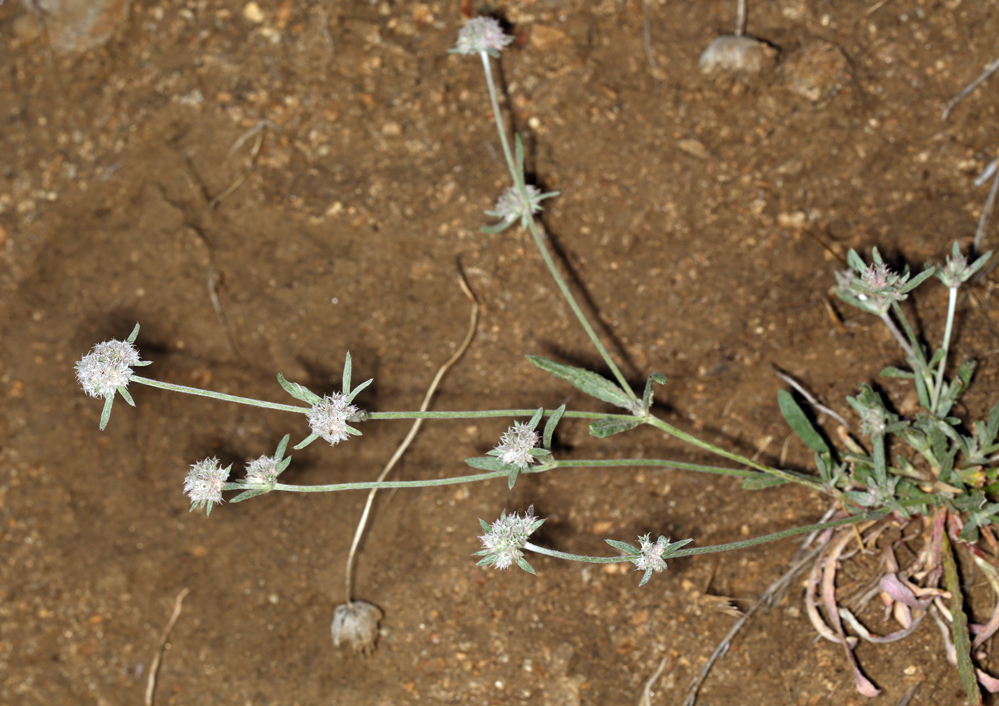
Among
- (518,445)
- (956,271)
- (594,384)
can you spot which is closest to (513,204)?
(594,384)

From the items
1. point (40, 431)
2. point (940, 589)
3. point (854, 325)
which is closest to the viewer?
point (940, 589)

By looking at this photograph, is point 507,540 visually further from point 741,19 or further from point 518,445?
point 741,19

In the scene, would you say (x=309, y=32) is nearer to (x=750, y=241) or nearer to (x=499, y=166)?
(x=499, y=166)

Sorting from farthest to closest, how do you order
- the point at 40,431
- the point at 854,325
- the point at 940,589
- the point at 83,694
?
the point at 40,431, the point at 83,694, the point at 854,325, the point at 940,589

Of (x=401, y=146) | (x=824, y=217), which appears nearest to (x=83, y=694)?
(x=401, y=146)

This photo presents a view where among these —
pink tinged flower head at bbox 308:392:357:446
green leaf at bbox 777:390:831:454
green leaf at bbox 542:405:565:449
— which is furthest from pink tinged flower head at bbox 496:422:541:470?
green leaf at bbox 777:390:831:454

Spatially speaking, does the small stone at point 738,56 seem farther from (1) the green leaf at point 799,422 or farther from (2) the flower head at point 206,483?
(2) the flower head at point 206,483
